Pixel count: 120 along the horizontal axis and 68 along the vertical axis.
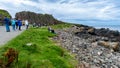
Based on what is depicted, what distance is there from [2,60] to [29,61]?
1.48 m

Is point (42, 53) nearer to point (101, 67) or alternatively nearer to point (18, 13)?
point (101, 67)

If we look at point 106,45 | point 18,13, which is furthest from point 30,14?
point 106,45

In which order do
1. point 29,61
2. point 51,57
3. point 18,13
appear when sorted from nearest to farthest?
point 29,61 → point 51,57 → point 18,13

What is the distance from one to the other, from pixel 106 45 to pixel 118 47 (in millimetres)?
1331

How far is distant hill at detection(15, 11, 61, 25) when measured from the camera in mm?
126787

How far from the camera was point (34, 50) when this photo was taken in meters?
19.2

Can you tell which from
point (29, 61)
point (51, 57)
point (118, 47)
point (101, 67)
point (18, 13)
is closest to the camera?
point (29, 61)

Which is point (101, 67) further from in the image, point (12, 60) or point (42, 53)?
point (12, 60)

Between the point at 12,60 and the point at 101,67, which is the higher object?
the point at 12,60

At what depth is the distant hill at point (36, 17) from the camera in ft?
416

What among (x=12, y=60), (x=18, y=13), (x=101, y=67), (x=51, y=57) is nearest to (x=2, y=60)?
(x=12, y=60)

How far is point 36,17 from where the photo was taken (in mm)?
132375

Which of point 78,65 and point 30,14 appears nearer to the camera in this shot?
point 78,65

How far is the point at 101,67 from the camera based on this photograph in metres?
21.3
